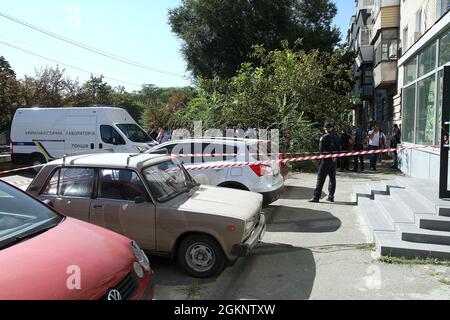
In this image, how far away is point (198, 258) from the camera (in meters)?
5.02

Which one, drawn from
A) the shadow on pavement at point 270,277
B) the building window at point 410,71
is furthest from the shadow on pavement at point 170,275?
the building window at point 410,71

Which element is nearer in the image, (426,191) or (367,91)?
(426,191)

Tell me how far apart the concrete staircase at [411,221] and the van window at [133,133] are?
9.46m

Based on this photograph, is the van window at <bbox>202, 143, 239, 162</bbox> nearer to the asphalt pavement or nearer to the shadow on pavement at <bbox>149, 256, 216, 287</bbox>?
the asphalt pavement

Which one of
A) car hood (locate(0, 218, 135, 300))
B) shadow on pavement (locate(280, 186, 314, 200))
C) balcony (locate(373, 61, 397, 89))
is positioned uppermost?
balcony (locate(373, 61, 397, 89))

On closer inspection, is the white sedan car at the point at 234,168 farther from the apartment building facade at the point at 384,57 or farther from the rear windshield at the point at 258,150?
the apartment building facade at the point at 384,57

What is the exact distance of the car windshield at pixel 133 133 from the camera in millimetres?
15008

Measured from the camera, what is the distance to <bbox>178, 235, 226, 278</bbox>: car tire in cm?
492

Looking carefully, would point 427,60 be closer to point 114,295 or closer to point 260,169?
point 260,169

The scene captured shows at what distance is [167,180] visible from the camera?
18.6ft

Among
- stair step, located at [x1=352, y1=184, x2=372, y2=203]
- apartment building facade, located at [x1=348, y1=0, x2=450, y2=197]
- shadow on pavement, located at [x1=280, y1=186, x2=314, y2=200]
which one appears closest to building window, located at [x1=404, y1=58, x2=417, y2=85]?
apartment building facade, located at [x1=348, y1=0, x2=450, y2=197]

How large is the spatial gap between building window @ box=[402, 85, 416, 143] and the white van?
8611 mm

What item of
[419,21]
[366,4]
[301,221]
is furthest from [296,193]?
[366,4]

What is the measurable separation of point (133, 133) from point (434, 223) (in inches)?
461
